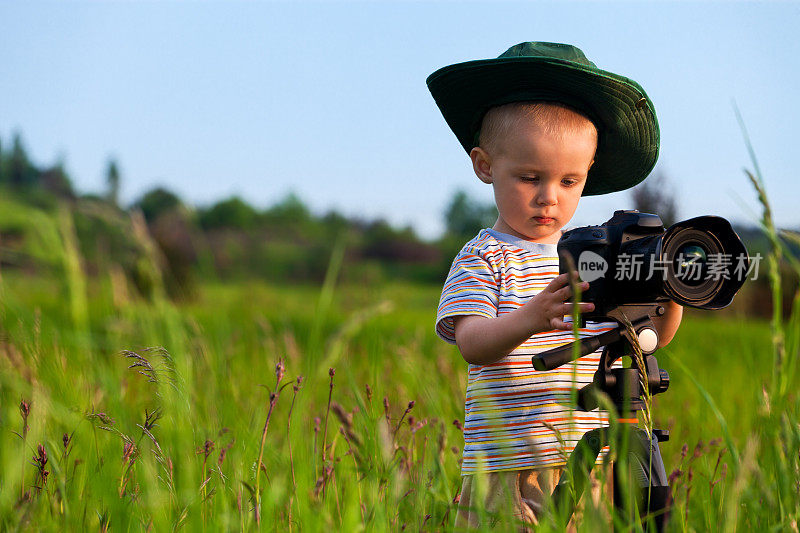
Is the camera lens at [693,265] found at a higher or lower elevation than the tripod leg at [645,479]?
higher

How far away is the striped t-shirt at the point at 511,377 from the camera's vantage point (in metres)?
2.22

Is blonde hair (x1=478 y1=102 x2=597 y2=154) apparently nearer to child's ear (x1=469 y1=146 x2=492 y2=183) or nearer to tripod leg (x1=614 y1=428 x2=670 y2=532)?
child's ear (x1=469 y1=146 x2=492 y2=183)

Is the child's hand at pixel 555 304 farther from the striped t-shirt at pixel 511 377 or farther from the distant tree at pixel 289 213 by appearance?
the distant tree at pixel 289 213

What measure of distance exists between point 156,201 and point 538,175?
75.8 feet

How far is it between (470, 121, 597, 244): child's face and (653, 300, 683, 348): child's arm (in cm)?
44

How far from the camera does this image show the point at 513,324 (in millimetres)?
2025

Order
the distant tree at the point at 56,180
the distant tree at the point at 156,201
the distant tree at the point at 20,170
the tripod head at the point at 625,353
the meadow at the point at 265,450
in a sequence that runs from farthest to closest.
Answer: the distant tree at the point at 20,170 → the distant tree at the point at 56,180 → the distant tree at the point at 156,201 → the tripod head at the point at 625,353 → the meadow at the point at 265,450

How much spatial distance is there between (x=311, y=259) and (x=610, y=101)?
27.7 meters

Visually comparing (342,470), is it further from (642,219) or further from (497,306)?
(642,219)

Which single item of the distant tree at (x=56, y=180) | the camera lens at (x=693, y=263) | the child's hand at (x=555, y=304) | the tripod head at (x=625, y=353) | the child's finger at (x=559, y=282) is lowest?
the tripod head at (x=625, y=353)

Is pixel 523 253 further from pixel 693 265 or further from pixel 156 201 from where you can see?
pixel 156 201

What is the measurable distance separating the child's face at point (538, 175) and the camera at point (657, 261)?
30 centimetres

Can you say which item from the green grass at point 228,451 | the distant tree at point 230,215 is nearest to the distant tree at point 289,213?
the distant tree at point 230,215

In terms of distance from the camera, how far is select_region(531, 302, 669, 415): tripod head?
1949 mm
